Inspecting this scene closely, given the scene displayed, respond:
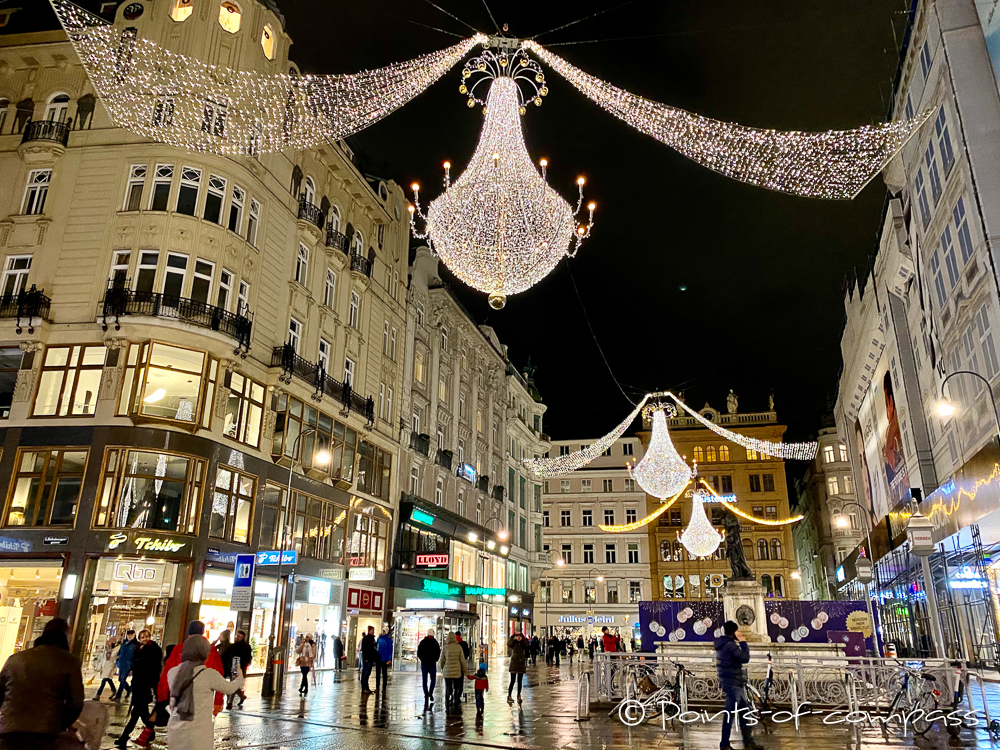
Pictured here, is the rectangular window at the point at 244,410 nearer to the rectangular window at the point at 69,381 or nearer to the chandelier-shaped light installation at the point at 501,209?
the rectangular window at the point at 69,381

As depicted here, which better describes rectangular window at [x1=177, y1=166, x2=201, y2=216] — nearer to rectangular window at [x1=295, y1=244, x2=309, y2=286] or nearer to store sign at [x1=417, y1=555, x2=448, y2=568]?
rectangular window at [x1=295, y1=244, x2=309, y2=286]

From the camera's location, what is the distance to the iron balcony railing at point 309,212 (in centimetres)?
3142

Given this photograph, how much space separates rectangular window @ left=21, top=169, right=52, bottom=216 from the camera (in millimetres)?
26156

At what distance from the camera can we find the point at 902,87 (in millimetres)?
26891

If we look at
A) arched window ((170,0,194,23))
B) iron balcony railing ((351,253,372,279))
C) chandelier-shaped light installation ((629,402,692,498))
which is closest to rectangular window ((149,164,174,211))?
arched window ((170,0,194,23))

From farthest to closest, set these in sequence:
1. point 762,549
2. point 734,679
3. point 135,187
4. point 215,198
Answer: point 762,549 → point 215,198 → point 135,187 → point 734,679

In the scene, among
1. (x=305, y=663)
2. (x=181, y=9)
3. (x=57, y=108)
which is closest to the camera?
(x=305, y=663)

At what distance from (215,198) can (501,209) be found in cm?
1751

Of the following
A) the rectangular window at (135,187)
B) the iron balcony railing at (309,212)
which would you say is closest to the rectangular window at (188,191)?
the rectangular window at (135,187)

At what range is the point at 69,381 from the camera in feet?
78.1

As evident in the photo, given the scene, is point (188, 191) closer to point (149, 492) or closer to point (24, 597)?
point (149, 492)

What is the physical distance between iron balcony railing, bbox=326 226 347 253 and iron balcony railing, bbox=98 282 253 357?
902 cm

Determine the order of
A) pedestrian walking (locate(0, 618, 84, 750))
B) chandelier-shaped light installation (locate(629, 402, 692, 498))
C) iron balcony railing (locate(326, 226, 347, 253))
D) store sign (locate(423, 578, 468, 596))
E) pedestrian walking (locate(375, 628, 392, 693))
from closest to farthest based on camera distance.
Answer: pedestrian walking (locate(0, 618, 84, 750))
pedestrian walking (locate(375, 628, 392, 693))
chandelier-shaped light installation (locate(629, 402, 692, 498))
iron balcony railing (locate(326, 226, 347, 253))
store sign (locate(423, 578, 468, 596))

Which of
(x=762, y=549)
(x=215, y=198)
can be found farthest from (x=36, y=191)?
(x=762, y=549)
